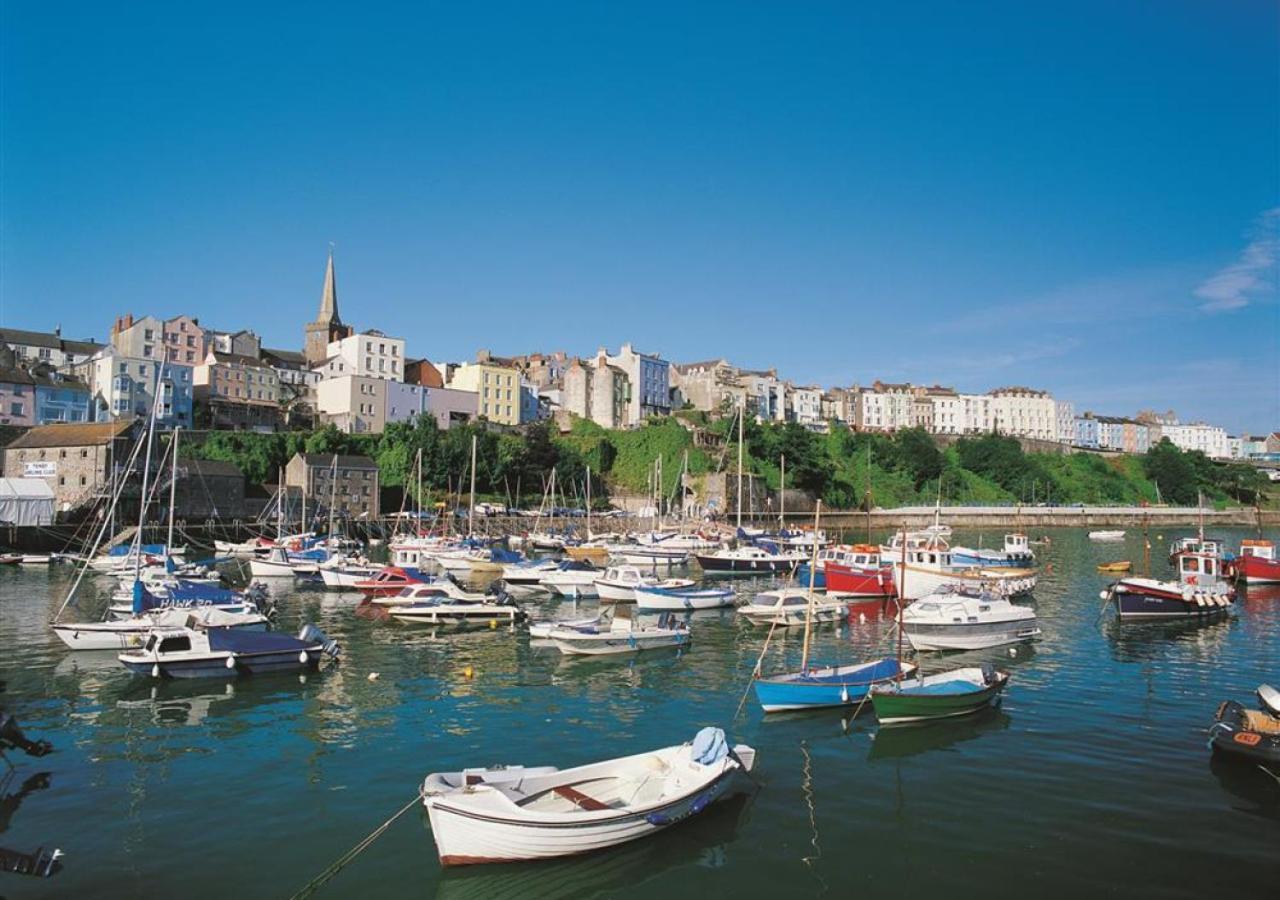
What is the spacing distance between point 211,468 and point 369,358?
34879 millimetres

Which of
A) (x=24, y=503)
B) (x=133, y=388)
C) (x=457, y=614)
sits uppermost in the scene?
(x=133, y=388)

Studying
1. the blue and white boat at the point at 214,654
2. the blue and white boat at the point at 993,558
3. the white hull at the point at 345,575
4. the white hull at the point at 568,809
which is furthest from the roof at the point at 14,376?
the white hull at the point at 568,809

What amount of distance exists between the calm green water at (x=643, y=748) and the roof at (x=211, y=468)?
4840cm

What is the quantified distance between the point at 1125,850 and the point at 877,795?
13.7 feet

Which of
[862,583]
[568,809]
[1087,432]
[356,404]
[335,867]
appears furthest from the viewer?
[1087,432]

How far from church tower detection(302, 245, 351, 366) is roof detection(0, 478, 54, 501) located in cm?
5089

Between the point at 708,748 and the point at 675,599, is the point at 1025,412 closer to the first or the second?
the point at 675,599

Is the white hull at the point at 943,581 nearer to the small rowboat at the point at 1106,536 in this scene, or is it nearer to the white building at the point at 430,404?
the small rowboat at the point at 1106,536

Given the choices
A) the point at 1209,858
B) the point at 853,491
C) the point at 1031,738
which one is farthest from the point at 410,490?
the point at 1209,858

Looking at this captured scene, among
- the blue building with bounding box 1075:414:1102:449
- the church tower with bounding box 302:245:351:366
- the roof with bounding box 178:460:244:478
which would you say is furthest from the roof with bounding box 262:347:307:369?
the blue building with bounding box 1075:414:1102:449

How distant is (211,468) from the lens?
77.2 metres

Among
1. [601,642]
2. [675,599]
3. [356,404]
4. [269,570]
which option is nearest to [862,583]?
[675,599]

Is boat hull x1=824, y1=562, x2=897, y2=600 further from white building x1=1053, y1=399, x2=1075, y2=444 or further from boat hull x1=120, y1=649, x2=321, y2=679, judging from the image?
white building x1=1053, y1=399, x2=1075, y2=444

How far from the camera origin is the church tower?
118938 millimetres
